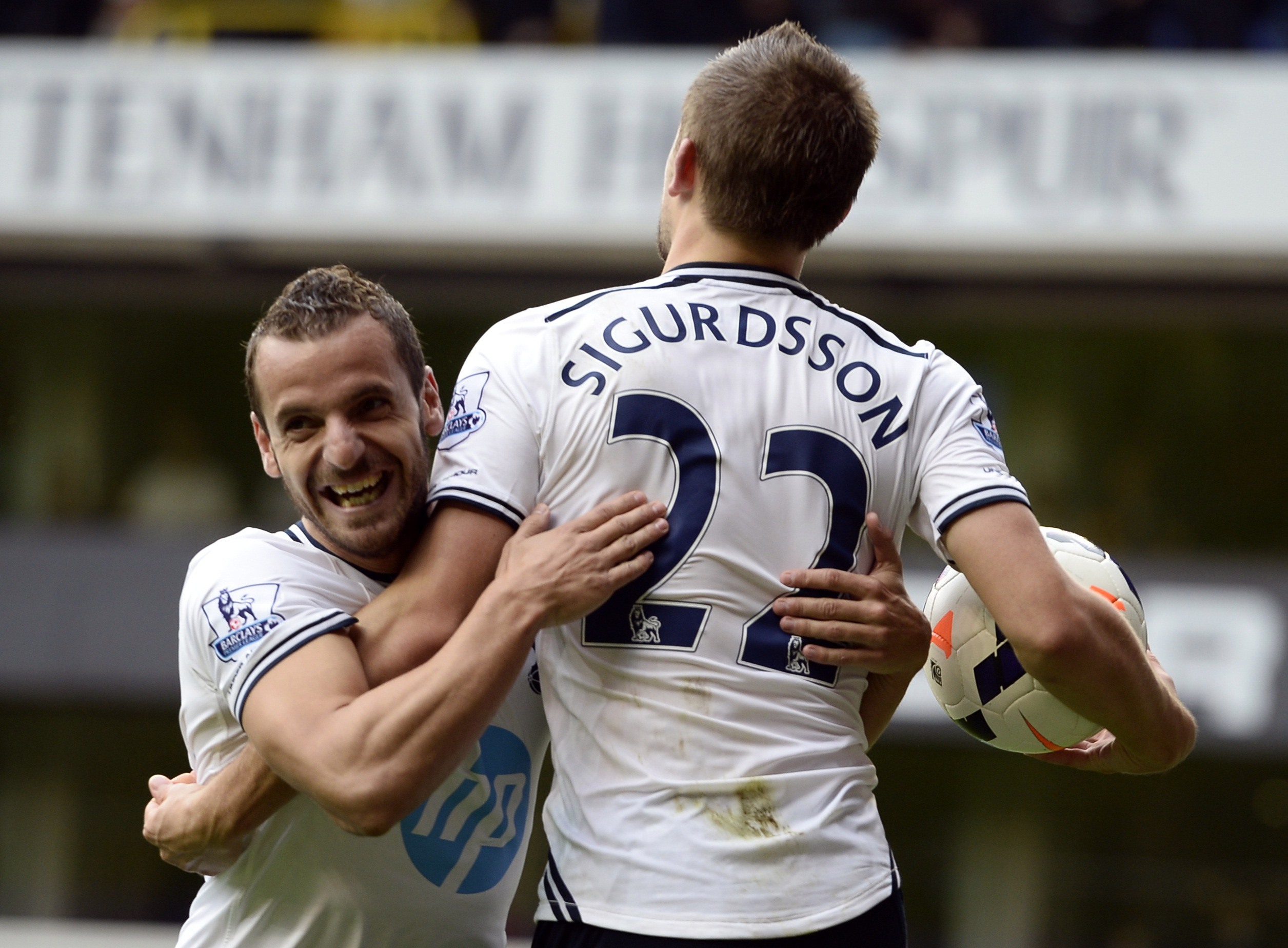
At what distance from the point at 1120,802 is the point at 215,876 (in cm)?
1143

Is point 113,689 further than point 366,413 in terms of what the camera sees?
Yes

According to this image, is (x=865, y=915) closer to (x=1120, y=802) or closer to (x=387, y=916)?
(x=387, y=916)

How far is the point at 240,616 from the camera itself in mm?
2482

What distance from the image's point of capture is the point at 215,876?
2.81 m

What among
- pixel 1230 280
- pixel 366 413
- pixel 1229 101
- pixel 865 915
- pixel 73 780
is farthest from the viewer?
pixel 73 780

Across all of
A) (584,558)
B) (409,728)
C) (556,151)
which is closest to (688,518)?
(584,558)

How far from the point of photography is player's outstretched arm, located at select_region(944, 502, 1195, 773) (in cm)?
226

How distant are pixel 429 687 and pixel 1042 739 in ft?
4.35

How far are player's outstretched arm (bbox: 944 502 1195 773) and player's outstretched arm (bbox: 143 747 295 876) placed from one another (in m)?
1.24

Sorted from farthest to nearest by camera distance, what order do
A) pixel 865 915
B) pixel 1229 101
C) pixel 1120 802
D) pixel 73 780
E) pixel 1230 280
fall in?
pixel 73 780 → pixel 1120 802 → pixel 1230 280 → pixel 1229 101 → pixel 865 915

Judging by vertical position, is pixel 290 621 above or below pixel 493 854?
above

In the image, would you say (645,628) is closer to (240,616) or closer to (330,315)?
(240,616)

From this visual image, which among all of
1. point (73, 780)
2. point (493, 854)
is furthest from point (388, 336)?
point (73, 780)

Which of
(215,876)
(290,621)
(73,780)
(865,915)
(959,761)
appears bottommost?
(73,780)
